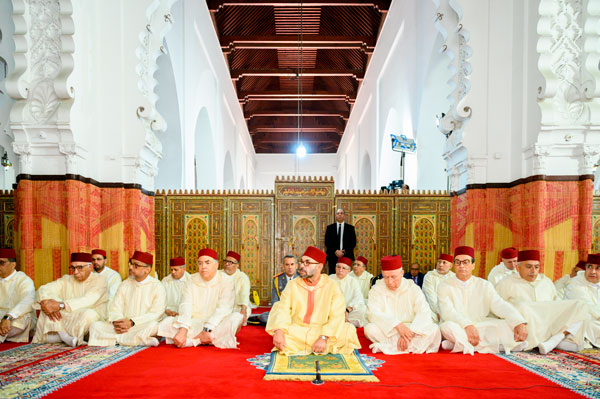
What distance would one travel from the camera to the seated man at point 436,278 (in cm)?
527

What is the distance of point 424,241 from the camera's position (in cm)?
739

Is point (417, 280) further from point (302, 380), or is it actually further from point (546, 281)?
point (302, 380)

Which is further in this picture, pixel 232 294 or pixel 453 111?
pixel 453 111

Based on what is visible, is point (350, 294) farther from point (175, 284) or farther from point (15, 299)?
point (15, 299)

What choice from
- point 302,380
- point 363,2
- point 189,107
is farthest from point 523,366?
point 363,2

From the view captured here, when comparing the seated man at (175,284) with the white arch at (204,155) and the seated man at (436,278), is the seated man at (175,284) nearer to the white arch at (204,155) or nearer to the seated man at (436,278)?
the seated man at (436,278)

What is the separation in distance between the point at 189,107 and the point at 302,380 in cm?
731

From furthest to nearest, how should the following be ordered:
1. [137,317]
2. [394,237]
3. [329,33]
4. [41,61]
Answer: [329,33] → [394,237] → [41,61] → [137,317]

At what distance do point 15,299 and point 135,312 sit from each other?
53.1 inches

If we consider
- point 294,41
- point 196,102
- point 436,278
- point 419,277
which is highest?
point 294,41

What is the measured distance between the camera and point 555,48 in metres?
5.62

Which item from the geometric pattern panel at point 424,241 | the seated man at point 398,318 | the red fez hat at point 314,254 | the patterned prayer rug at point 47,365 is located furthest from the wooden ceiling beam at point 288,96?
the patterned prayer rug at point 47,365

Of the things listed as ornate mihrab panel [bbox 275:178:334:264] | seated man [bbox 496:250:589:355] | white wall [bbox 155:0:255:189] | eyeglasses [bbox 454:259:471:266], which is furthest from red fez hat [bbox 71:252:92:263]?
seated man [bbox 496:250:589:355]

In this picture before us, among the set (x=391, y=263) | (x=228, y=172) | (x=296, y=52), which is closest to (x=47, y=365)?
(x=391, y=263)
